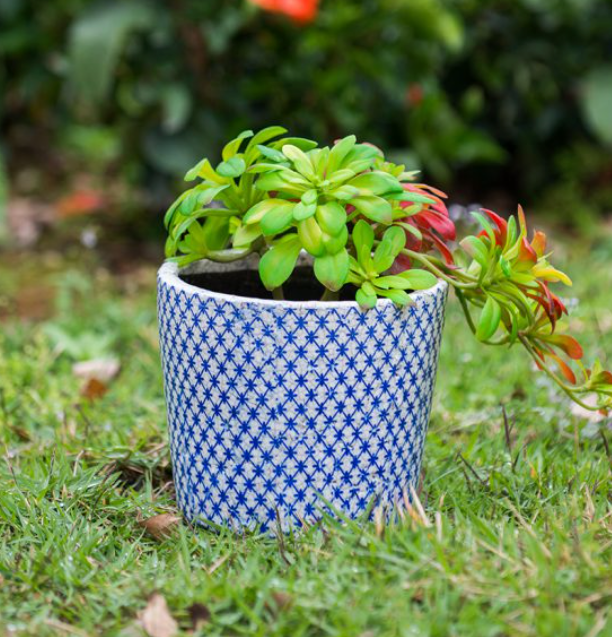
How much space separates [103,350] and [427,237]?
4.21 feet

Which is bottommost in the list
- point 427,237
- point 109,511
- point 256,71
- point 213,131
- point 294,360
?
point 109,511

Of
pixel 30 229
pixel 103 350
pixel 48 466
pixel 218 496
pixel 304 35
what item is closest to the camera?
pixel 218 496

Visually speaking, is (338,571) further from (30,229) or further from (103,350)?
(30,229)

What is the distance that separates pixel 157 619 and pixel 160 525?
1.04ft

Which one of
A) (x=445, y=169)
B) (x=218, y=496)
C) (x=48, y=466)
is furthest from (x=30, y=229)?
(x=218, y=496)

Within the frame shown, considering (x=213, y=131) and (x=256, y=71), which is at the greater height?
(x=256, y=71)

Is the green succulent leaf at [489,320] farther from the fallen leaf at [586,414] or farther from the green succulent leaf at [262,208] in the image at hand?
the fallen leaf at [586,414]

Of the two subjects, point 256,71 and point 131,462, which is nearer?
point 131,462

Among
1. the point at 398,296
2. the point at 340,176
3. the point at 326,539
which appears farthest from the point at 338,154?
the point at 326,539

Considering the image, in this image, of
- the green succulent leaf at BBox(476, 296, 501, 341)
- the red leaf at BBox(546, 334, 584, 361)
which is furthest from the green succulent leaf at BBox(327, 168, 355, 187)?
the red leaf at BBox(546, 334, 584, 361)

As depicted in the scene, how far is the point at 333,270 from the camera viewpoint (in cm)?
150

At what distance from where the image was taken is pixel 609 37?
4.35 meters

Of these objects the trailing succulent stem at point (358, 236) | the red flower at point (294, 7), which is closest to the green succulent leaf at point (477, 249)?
the trailing succulent stem at point (358, 236)

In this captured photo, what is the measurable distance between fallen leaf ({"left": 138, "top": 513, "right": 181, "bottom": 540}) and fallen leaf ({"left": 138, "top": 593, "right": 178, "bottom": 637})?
267 mm
